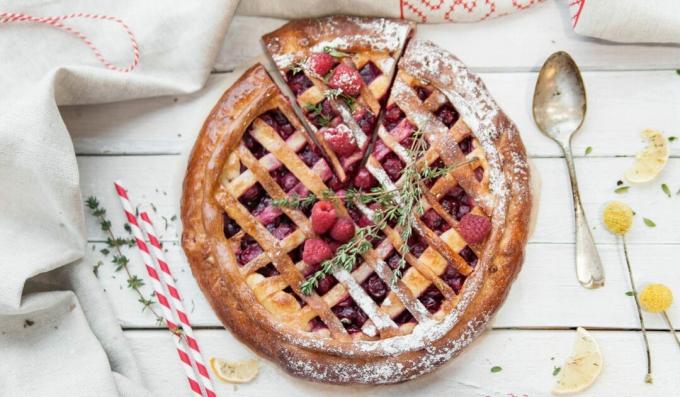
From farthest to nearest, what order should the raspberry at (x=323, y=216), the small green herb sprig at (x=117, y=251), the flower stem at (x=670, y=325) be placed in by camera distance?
1. the small green herb sprig at (x=117, y=251)
2. the flower stem at (x=670, y=325)
3. the raspberry at (x=323, y=216)

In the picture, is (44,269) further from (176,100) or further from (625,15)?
(625,15)

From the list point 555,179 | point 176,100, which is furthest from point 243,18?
point 555,179

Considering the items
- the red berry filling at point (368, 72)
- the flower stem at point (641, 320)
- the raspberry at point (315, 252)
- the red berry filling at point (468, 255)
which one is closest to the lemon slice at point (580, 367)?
the flower stem at point (641, 320)

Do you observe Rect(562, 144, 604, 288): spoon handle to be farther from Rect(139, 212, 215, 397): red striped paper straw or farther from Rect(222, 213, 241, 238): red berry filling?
Rect(139, 212, 215, 397): red striped paper straw

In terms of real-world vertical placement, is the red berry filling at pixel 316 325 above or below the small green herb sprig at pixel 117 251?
above

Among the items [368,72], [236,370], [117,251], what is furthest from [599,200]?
[117,251]

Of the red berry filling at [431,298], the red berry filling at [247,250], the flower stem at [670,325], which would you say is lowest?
the red berry filling at [247,250]

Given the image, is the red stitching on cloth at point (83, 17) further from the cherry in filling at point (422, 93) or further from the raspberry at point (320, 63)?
the cherry in filling at point (422, 93)
